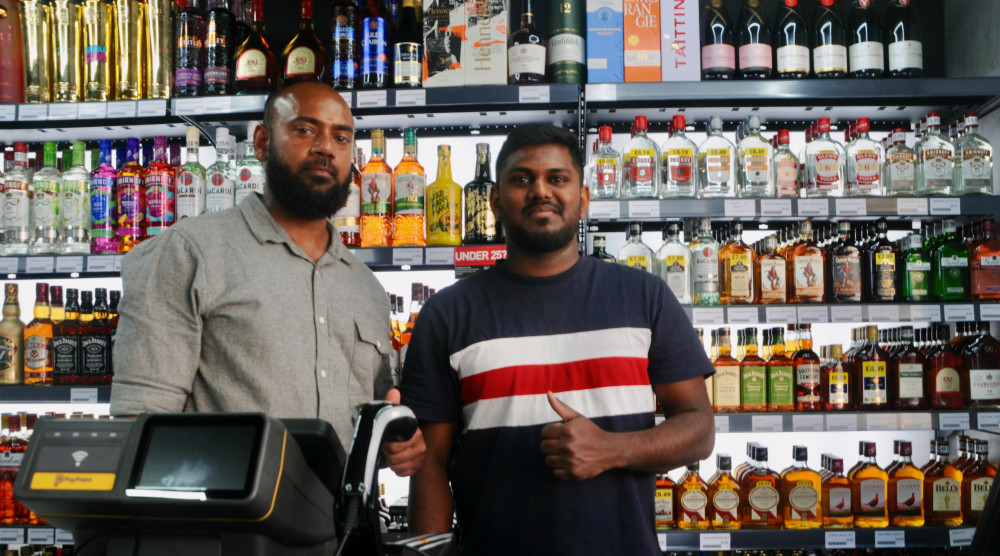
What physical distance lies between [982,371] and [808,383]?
2.14 ft

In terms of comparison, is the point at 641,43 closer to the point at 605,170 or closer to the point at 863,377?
the point at 605,170

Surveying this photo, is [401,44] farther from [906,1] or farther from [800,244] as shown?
[906,1]

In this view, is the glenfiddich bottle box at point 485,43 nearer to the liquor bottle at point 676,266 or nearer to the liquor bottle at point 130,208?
the liquor bottle at point 676,266

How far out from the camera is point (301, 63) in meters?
2.80

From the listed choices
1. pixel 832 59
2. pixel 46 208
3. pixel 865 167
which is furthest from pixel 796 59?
pixel 46 208

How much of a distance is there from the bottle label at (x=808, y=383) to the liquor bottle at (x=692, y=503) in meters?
0.49

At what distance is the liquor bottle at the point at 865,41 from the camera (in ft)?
9.05

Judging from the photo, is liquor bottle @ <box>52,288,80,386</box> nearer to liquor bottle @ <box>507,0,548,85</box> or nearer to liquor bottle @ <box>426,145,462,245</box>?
liquor bottle @ <box>426,145,462,245</box>

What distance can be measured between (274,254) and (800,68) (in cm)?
216

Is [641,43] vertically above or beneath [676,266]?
above

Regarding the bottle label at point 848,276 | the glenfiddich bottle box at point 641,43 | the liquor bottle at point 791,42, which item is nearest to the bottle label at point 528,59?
the glenfiddich bottle box at point 641,43

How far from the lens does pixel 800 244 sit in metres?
2.83

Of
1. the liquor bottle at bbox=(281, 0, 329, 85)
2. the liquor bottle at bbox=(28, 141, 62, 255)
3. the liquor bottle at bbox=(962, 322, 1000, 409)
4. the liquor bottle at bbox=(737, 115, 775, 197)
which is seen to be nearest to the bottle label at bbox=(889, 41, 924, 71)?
the liquor bottle at bbox=(737, 115, 775, 197)

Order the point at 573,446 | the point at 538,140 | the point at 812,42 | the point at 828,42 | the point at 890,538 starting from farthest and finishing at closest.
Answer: the point at 812,42 < the point at 828,42 < the point at 890,538 < the point at 538,140 < the point at 573,446
